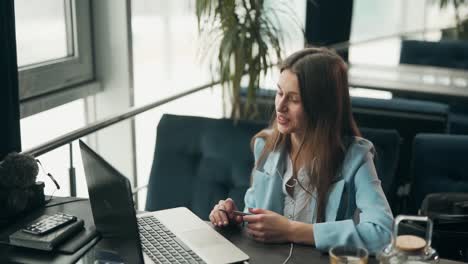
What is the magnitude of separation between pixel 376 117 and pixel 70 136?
1673mm

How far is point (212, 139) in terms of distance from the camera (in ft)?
7.38

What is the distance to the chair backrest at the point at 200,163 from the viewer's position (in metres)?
2.22

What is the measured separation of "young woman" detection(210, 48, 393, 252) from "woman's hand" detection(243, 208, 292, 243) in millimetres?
109

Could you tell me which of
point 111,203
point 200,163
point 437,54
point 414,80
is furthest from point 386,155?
point 437,54

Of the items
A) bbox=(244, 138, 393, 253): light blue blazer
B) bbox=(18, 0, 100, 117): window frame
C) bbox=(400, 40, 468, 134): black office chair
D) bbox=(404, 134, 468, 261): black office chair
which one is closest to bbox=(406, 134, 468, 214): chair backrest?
bbox=(404, 134, 468, 261): black office chair

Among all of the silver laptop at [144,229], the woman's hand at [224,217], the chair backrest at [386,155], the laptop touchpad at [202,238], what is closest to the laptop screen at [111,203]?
the silver laptop at [144,229]

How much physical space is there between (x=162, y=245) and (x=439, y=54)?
3.84 meters

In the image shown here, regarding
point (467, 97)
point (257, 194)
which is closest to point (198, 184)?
point (257, 194)

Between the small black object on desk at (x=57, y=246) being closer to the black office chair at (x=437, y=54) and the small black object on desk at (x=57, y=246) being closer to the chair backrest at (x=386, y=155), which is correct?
the chair backrest at (x=386, y=155)

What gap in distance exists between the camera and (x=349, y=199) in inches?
74.2

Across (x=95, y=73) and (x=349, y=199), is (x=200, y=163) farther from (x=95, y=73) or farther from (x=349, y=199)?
A: (x=95, y=73)

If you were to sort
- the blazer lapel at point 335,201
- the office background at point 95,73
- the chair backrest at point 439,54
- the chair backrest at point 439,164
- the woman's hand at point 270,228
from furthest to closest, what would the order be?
the chair backrest at point 439,54 → the office background at point 95,73 → the chair backrest at point 439,164 → the blazer lapel at point 335,201 → the woman's hand at point 270,228

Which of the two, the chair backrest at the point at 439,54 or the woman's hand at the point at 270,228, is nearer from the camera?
the woman's hand at the point at 270,228

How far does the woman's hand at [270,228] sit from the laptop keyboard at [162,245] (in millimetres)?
196
